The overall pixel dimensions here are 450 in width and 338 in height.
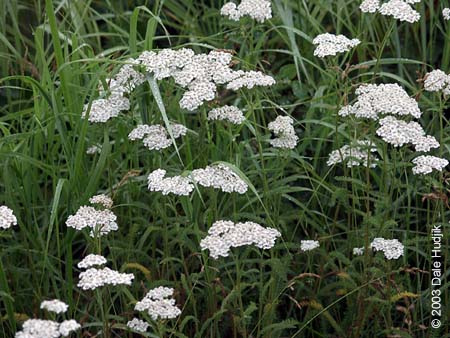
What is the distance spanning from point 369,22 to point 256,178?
1058mm

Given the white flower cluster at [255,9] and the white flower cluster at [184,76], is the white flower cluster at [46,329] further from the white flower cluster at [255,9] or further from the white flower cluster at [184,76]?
the white flower cluster at [255,9]

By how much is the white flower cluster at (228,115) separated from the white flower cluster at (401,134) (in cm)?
46

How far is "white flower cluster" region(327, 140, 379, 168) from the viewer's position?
302cm

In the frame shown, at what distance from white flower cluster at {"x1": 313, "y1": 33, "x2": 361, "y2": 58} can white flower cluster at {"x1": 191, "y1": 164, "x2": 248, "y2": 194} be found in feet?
1.83

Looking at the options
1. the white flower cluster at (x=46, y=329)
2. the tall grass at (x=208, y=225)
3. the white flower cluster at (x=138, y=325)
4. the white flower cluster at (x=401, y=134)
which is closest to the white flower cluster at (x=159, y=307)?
the white flower cluster at (x=138, y=325)

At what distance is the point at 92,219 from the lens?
2672 mm

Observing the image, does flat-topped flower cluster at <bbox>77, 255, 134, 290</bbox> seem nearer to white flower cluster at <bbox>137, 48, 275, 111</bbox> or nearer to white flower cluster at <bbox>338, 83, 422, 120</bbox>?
white flower cluster at <bbox>137, 48, 275, 111</bbox>

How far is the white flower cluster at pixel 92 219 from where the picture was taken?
266 centimetres

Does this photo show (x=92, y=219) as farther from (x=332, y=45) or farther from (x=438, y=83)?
(x=438, y=83)

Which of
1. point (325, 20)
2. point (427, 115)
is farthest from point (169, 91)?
point (325, 20)

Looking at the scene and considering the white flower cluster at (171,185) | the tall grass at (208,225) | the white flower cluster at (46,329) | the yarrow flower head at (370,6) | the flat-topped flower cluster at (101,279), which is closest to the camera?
the white flower cluster at (46,329)

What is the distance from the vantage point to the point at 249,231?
257cm

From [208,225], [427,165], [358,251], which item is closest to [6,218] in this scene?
[208,225]

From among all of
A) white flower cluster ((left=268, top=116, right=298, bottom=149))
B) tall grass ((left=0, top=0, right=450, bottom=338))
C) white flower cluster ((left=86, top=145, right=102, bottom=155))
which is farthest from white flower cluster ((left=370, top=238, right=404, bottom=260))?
white flower cluster ((left=86, top=145, right=102, bottom=155))
